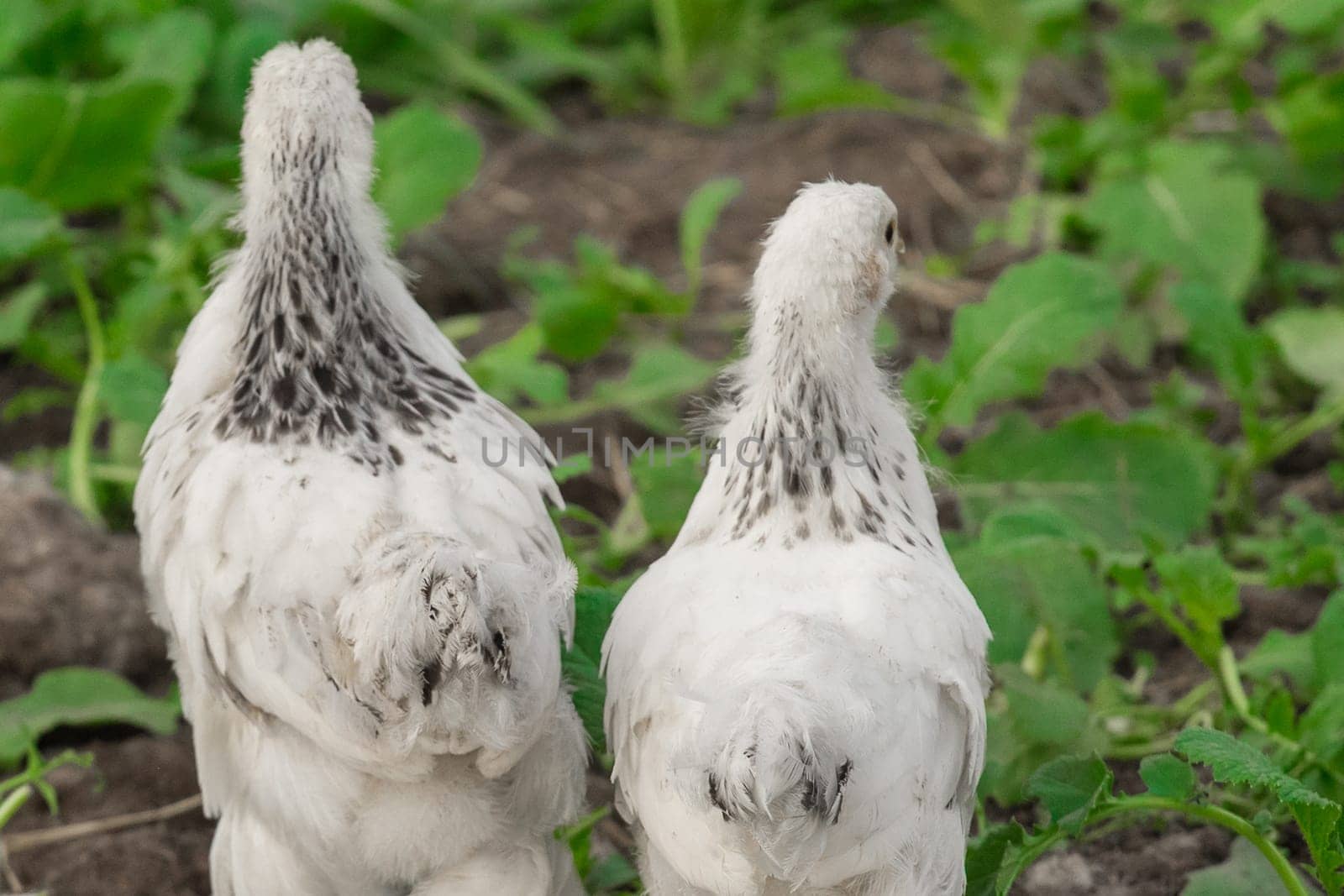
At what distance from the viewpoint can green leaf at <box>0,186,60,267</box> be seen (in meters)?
3.88

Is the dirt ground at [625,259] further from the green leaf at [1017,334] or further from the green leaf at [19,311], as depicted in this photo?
the green leaf at [1017,334]

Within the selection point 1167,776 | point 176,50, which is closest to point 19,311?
point 176,50

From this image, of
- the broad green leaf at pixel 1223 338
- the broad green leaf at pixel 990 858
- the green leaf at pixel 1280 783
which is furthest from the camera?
the broad green leaf at pixel 1223 338

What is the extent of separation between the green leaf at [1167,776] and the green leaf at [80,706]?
2060mm

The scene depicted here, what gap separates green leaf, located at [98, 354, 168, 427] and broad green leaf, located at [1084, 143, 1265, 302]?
3.05 metres

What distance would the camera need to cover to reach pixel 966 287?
18.2ft

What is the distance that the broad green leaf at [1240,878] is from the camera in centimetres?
286

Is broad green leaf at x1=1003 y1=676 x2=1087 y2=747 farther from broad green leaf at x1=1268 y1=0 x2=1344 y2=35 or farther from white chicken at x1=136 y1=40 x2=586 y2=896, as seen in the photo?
broad green leaf at x1=1268 y1=0 x2=1344 y2=35

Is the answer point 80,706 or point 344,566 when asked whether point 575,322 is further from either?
point 344,566

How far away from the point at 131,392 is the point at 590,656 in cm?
139

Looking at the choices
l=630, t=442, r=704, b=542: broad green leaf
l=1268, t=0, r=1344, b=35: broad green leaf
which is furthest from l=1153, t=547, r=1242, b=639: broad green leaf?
l=1268, t=0, r=1344, b=35: broad green leaf

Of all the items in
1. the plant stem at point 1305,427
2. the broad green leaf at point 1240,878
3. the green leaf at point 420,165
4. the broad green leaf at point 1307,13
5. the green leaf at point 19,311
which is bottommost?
the broad green leaf at point 1240,878

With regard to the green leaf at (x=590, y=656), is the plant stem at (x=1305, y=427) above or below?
above

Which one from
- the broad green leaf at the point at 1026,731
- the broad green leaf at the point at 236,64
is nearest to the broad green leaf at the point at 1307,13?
the broad green leaf at the point at 1026,731
